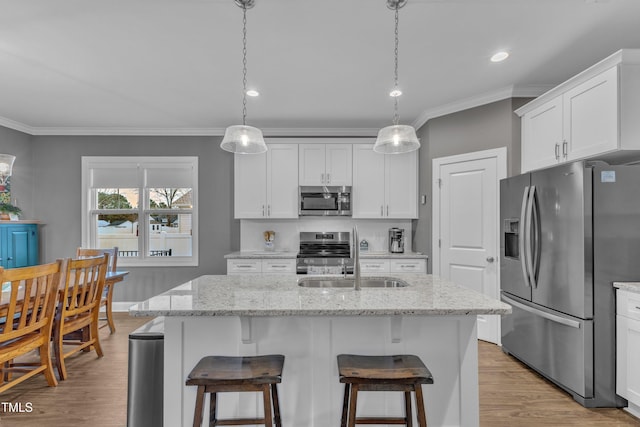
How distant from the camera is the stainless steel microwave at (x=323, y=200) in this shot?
4367mm

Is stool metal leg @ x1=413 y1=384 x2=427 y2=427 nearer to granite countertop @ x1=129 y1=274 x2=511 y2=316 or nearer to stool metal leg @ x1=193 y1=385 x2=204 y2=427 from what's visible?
granite countertop @ x1=129 y1=274 x2=511 y2=316

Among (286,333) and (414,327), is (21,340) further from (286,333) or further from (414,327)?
(414,327)

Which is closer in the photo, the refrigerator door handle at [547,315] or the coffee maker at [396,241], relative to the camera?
the refrigerator door handle at [547,315]

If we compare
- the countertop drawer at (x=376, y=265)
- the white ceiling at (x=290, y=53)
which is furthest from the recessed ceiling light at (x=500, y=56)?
the countertop drawer at (x=376, y=265)

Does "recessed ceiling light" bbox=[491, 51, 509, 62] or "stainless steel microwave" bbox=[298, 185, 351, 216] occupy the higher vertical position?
"recessed ceiling light" bbox=[491, 51, 509, 62]

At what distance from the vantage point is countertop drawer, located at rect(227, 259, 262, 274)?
4.11 m

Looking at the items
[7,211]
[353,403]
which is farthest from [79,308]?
[353,403]

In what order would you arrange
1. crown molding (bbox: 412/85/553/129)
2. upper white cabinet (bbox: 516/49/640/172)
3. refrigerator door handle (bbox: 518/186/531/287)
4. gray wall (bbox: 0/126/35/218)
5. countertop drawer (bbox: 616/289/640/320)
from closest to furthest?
countertop drawer (bbox: 616/289/640/320), upper white cabinet (bbox: 516/49/640/172), refrigerator door handle (bbox: 518/186/531/287), crown molding (bbox: 412/85/553/129), gray wall (bbox: 0/126/35/218)

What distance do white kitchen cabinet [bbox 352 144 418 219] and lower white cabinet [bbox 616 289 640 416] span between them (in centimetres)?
243

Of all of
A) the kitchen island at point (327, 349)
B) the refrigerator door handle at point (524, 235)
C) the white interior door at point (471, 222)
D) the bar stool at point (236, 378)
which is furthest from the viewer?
the white interior door at point (471, 222)

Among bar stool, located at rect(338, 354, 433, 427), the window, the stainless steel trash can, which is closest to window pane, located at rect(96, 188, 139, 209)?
the window

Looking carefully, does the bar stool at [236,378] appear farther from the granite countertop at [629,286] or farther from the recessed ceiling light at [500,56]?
the recessed ceiling light at [500,56]

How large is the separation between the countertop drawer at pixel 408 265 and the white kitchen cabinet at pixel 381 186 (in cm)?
64

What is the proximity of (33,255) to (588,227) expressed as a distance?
605cm
